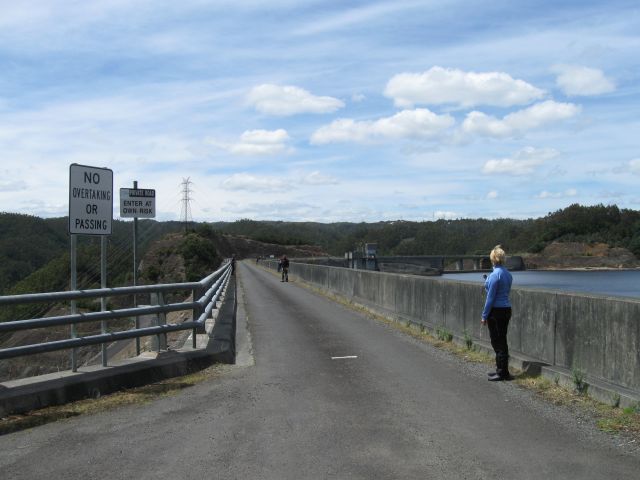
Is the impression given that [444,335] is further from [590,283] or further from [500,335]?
[590,283]

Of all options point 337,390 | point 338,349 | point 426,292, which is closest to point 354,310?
point 426,292

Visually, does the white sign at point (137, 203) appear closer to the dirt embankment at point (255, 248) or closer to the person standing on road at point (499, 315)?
the person standing on road at point (499, 315)

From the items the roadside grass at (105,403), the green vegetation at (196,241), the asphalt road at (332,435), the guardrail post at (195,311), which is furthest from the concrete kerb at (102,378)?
the green vegetation at (196,241)

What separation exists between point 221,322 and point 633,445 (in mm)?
9932

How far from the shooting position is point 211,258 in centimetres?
10375

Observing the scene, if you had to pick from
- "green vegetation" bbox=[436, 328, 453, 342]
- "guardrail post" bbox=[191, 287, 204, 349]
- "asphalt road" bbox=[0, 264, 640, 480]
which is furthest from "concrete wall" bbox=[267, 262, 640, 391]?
→ "guardrail post" bbox=[191, 287, 204, 349]

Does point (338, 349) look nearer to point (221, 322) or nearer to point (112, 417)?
point (221, 322)

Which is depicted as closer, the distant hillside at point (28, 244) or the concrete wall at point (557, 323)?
the concrete wall at point (557, 323)

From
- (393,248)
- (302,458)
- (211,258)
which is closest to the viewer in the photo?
(302,458)

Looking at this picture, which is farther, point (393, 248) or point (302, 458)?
point (393, 248)

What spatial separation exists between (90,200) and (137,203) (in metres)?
2.72

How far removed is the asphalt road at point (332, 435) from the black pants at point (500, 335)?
0.90 feet

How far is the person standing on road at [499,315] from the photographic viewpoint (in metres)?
8.38

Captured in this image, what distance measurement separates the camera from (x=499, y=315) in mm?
8461
